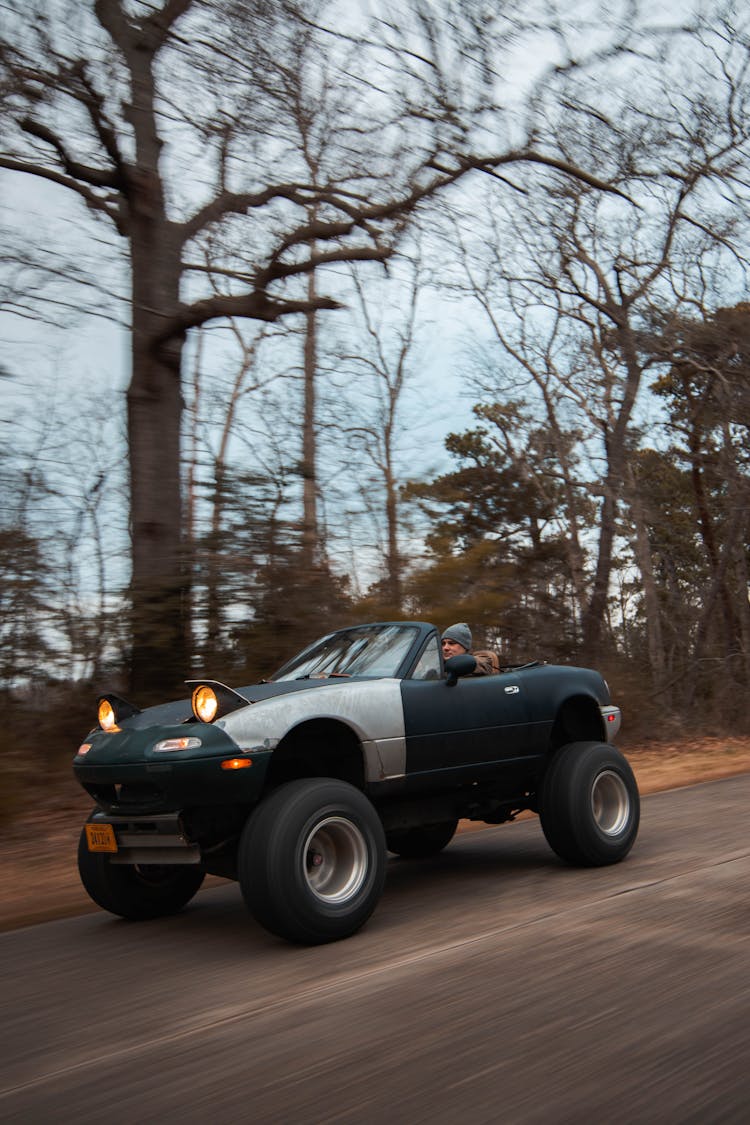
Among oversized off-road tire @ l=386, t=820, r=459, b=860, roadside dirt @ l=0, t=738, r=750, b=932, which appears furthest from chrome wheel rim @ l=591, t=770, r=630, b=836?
roadside dirt @ l=0, t=738, r=750, b=932

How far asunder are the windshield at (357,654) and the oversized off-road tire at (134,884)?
1347 mm

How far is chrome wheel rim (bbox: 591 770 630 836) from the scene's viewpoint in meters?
6.71

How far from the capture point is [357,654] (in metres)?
6.33

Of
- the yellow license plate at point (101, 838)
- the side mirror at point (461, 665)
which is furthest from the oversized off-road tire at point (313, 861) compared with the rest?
the side mirror at point (461, 665)

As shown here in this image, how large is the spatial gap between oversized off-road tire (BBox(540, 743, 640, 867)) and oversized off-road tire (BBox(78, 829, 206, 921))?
7.31 ft

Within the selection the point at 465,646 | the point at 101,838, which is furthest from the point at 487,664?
the point at 101,838

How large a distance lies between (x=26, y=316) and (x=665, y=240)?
573 inches

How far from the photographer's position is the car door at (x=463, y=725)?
582 centimetres

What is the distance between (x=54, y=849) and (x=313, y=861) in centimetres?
417

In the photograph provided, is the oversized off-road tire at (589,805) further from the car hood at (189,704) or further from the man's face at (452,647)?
the car hood at (189,704)

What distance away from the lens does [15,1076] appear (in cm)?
355

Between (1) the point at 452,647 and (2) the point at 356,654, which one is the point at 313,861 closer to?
(2) the point at 356,654

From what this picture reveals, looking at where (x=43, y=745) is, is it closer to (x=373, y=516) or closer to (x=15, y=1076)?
(x=373, y=516)

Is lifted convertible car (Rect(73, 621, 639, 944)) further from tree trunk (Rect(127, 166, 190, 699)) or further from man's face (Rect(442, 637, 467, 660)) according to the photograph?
tree trunk (Rect(127, 166, 190, 699))
